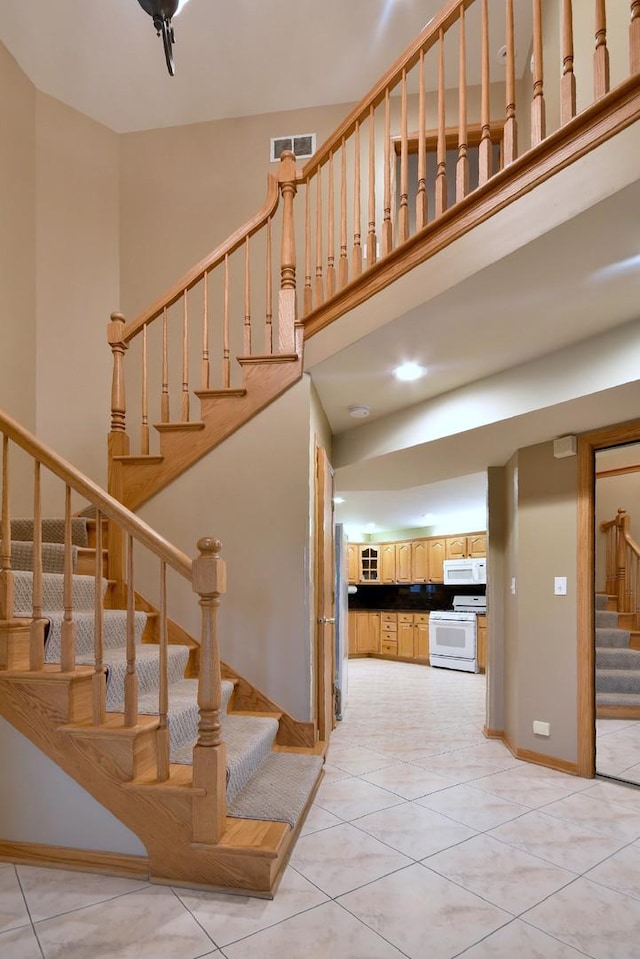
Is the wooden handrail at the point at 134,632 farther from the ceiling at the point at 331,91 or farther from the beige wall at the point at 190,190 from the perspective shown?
the beige wall at the point at 190,190

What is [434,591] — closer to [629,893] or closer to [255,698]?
[255,698]

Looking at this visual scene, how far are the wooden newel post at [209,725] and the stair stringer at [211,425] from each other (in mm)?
1358

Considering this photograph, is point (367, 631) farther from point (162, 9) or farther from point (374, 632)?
point (162, 9)

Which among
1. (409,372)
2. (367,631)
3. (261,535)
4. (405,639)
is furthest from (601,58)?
(367,631)

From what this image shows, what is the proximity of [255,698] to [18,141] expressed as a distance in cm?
424

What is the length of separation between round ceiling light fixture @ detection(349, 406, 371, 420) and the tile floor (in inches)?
86.3

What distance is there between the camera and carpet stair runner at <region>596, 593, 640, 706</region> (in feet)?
11.0

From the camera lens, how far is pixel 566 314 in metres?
2.39

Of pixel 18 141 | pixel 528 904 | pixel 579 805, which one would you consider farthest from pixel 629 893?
pixel 18 141

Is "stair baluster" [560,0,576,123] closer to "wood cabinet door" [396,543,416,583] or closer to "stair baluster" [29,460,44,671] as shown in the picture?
"stair baluster" [29,460,44,671]

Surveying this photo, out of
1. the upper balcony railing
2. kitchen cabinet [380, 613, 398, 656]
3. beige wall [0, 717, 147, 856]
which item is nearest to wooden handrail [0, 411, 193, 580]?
beige wall [0, 717, 147, 856]

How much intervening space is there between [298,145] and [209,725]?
4.51m

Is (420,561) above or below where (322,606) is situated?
below

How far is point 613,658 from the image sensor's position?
11.1 ft
